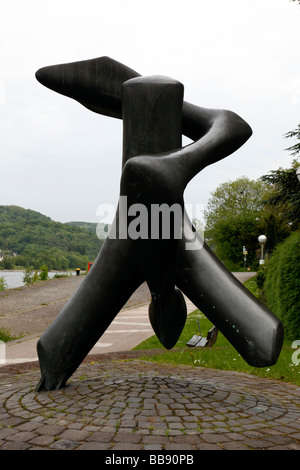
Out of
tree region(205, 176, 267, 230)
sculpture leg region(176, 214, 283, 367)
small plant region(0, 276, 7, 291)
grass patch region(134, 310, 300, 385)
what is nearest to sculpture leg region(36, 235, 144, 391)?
sculpture leg region(176, 214, 283, 367)

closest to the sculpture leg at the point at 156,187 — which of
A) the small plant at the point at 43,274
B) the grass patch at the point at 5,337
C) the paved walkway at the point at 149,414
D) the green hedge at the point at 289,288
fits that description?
the paved walkway at the point at 149,414

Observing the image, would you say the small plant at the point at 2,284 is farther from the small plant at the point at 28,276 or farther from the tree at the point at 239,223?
the tree at the point at 239,223

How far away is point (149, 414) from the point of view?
3480 mm

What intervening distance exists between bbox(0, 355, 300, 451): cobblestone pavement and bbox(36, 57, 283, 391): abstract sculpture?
0.46m

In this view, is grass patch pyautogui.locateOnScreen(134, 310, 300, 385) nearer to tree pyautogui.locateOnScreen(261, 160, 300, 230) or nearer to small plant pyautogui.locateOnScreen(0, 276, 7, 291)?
tree pyautogui.locateOnScreen(261, 160, 300, 230)

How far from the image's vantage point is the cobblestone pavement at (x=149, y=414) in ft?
9.77

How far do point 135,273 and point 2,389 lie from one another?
6.68 feet

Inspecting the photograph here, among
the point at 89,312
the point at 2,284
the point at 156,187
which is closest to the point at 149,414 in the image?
the point at 89,312

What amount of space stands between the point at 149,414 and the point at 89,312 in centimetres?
117

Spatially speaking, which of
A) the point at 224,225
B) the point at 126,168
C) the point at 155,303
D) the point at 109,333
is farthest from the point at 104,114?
the point at 224,225

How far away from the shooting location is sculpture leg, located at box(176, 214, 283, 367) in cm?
351

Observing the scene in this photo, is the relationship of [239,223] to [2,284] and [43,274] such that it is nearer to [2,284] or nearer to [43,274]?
[43,274]

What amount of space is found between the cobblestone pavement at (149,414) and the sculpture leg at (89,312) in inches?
10.7

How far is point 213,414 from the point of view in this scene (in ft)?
11.6
